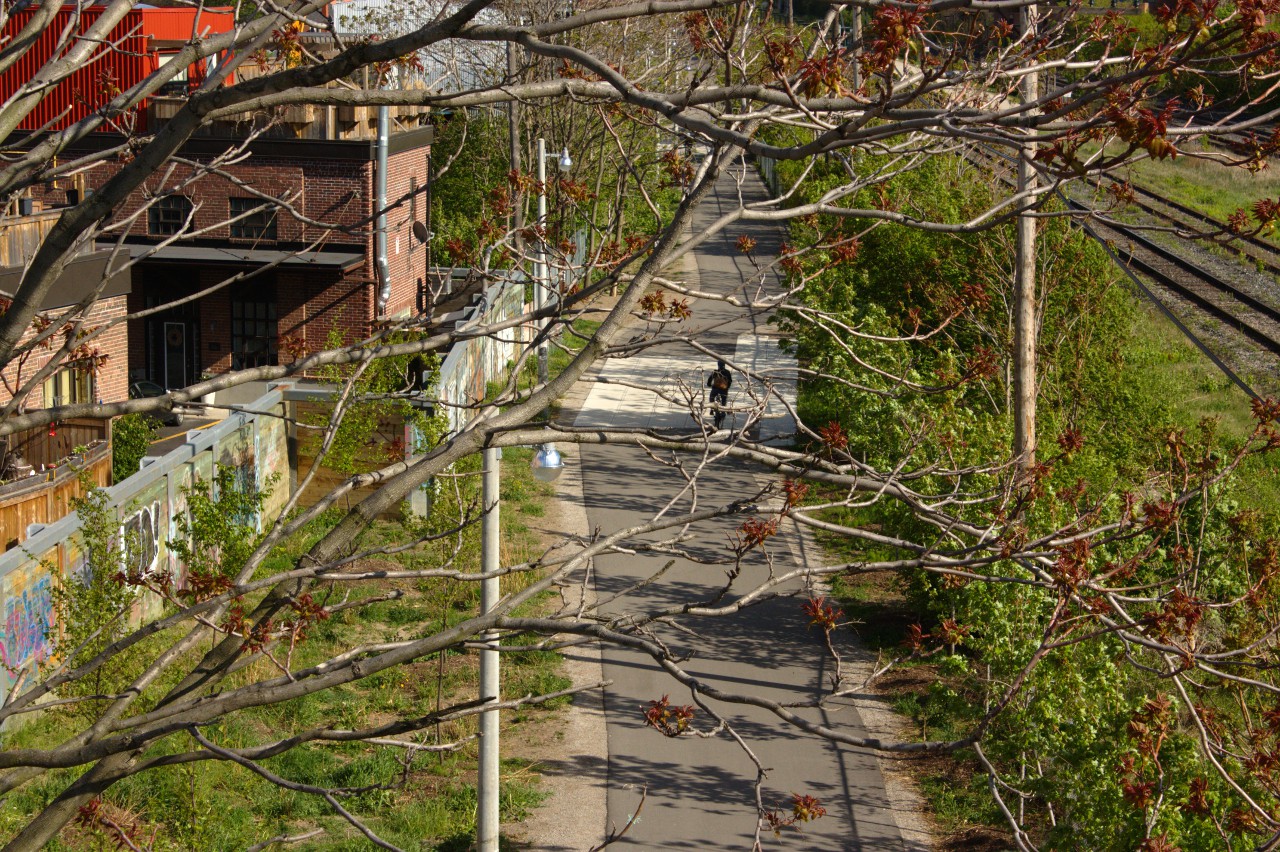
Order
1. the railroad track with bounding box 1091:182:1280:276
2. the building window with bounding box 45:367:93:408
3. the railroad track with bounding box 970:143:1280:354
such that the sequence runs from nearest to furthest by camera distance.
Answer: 1. the building window with bounding box 45:367:93:408
2. the railroad track with bounding box 970:143:1280:354
3. the railroad track with bounding box 1091:182:1280:276

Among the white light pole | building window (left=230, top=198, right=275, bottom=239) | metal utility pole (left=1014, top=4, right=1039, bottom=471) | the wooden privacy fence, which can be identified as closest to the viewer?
the white light pole

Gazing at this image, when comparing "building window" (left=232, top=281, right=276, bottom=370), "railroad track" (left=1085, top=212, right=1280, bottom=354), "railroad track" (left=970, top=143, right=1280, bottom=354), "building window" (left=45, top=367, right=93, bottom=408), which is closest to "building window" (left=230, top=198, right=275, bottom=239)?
"building window" (left=232, top=281, right=276, bottom=370)

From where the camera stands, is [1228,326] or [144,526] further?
[1228,326]

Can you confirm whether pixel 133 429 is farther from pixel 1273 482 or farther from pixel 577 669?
pixel 1273 482

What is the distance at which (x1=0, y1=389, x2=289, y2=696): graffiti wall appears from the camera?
14.2 meters

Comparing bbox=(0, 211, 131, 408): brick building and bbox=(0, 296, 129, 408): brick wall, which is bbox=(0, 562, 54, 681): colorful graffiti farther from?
bbox=(0, 296, 129, 408): brick wall

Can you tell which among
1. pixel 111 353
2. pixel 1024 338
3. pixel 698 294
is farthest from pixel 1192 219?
pixel 698 294

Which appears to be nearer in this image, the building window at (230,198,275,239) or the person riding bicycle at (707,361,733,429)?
the person riding bicycle at (707,361,733,429)

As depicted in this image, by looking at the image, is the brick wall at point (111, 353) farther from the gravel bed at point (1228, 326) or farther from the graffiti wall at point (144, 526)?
the gravel bed at point (1228, 326)

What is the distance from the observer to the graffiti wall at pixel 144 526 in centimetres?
1416

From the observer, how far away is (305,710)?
606 inches

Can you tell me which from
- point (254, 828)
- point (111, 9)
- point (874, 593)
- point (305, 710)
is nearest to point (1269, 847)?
point (111, 9)

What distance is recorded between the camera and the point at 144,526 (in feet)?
57.7

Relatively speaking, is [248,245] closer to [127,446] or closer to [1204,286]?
[127,446]
